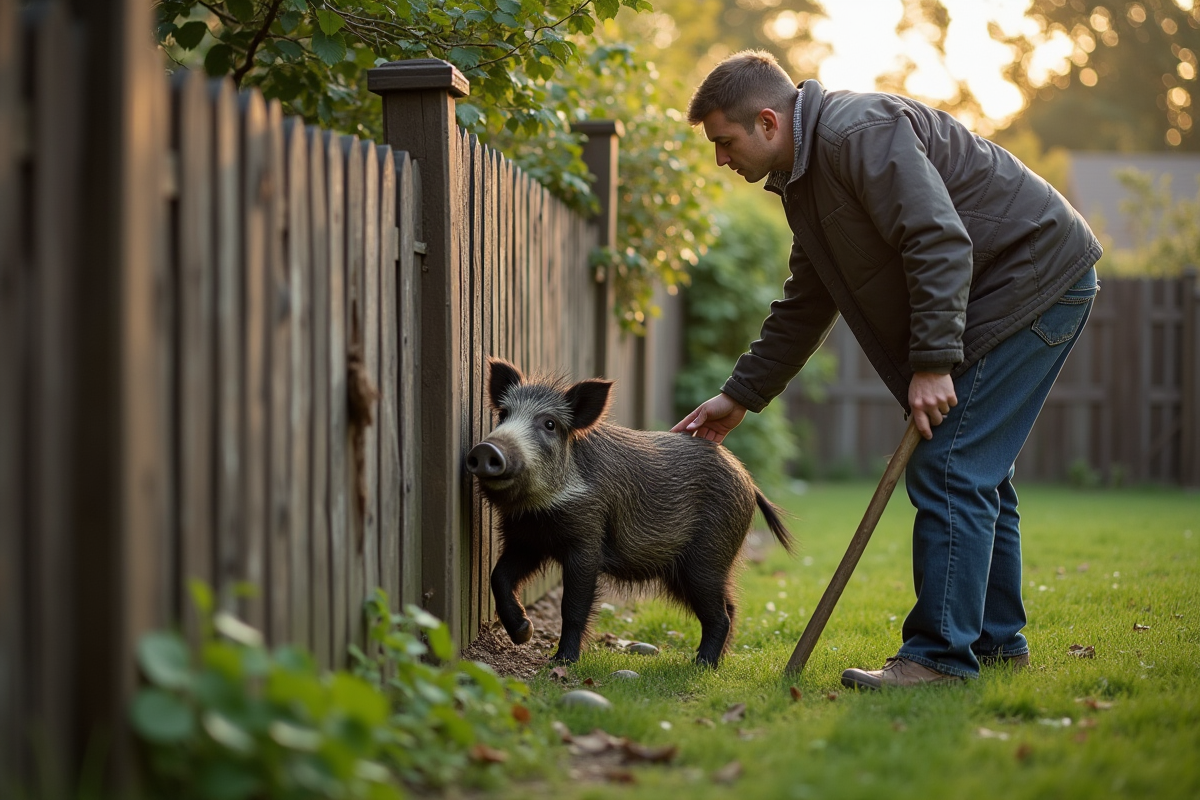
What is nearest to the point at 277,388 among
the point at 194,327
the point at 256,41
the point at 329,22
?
the point at 194,327

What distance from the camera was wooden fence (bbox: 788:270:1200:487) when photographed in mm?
12273

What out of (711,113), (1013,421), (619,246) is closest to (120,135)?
(711,113)

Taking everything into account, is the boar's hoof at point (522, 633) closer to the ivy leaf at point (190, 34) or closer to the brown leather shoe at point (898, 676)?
the brown leather shoe at point (898, 676)

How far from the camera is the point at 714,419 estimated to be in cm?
477

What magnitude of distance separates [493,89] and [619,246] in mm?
2861

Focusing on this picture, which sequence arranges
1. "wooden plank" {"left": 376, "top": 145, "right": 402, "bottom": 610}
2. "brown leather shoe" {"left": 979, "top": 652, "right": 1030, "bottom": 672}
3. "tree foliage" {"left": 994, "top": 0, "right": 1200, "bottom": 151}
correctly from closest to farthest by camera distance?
"wooden plank" {"left": 376, "top": 145, "right": 402, "bottom": 610}
"brown leather shoe" {"left": 979, "top": 652, "right": 1030, "bottom": 672}
"tree foliage" {"left": 994, "top": 0, "right": 1200, "bottom": 151}

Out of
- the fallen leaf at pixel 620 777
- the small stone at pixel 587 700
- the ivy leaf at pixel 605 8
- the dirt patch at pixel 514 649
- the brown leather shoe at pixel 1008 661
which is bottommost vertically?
the dirt patch at pixel 514 649

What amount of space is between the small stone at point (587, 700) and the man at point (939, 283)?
38.4 inches

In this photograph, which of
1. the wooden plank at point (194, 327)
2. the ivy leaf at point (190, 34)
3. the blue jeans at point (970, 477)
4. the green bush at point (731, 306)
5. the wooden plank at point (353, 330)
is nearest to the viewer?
the wooden plank at point (194, 327)

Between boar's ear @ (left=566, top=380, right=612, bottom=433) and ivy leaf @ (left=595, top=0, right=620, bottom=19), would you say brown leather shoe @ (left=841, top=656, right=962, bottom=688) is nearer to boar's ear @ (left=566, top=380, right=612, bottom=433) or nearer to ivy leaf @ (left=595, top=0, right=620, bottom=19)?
boar's ear @ (left=566, top=380, right=612, bottom=433)

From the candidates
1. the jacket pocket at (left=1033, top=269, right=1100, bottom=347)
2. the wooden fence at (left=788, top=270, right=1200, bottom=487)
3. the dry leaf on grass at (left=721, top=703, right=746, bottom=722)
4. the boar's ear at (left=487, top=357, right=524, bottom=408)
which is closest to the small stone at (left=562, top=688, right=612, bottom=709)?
the dry leaf on grass at (left=721, top=703, right=746, bottom=722)

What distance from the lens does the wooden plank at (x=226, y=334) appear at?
2395 millimetres

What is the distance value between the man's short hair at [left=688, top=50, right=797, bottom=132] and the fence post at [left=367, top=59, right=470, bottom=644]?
3.14ft

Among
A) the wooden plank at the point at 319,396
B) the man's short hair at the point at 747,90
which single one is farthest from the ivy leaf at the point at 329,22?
the man's short hair at the point at 747,90
